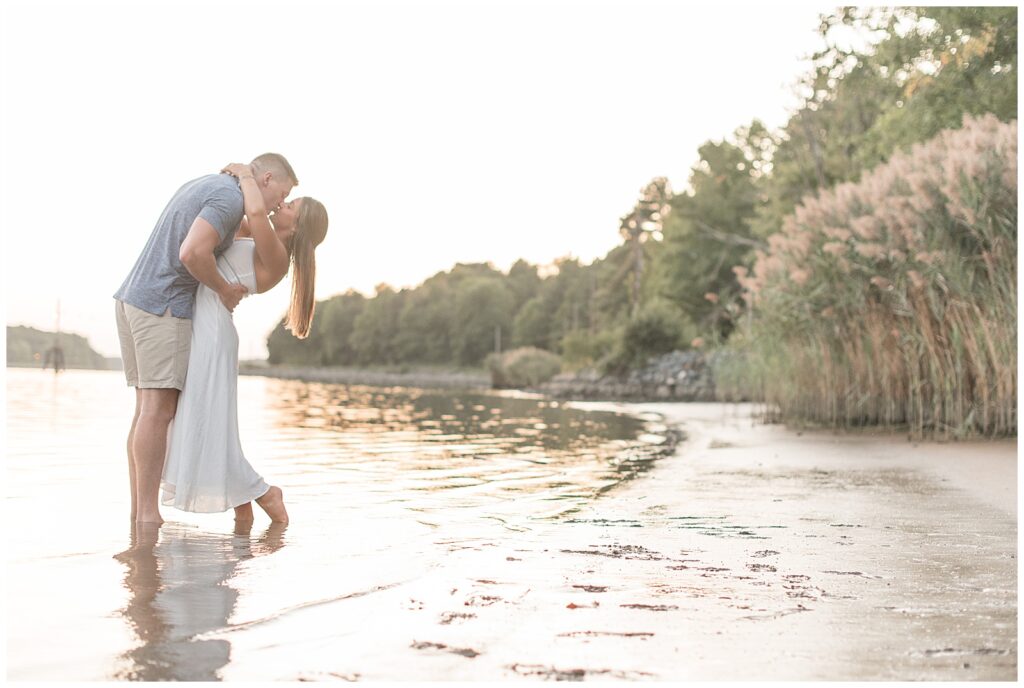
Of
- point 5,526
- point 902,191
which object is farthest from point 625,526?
point 902,191

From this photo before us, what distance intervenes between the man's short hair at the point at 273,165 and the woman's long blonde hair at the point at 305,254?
0.61 feet

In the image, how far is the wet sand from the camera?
97.0 inches

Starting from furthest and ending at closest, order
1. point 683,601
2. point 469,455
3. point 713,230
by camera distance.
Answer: point 713,230 < point 469,455 < point 683,601

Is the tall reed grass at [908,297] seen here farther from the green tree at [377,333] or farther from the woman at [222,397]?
the green tree at [377,333]

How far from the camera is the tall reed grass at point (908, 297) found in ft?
31.7

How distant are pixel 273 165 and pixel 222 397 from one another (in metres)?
1.10

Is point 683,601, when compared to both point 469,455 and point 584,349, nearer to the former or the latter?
point 469,455

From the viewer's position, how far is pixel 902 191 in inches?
446

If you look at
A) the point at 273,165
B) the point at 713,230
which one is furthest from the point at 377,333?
the point at 273,165

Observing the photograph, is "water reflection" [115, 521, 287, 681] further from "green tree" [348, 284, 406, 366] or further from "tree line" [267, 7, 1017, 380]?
"green tree" [348, 284, 406, 366]

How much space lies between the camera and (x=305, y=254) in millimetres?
4984

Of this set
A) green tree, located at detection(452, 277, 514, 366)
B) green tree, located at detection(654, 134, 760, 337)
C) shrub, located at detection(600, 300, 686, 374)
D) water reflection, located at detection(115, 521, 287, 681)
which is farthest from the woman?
green tree, located at detection(452, 277, 514, 366)

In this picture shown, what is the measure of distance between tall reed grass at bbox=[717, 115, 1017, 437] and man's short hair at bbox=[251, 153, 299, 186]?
6.95 meters

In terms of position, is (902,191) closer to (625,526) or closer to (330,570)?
(625,526)
